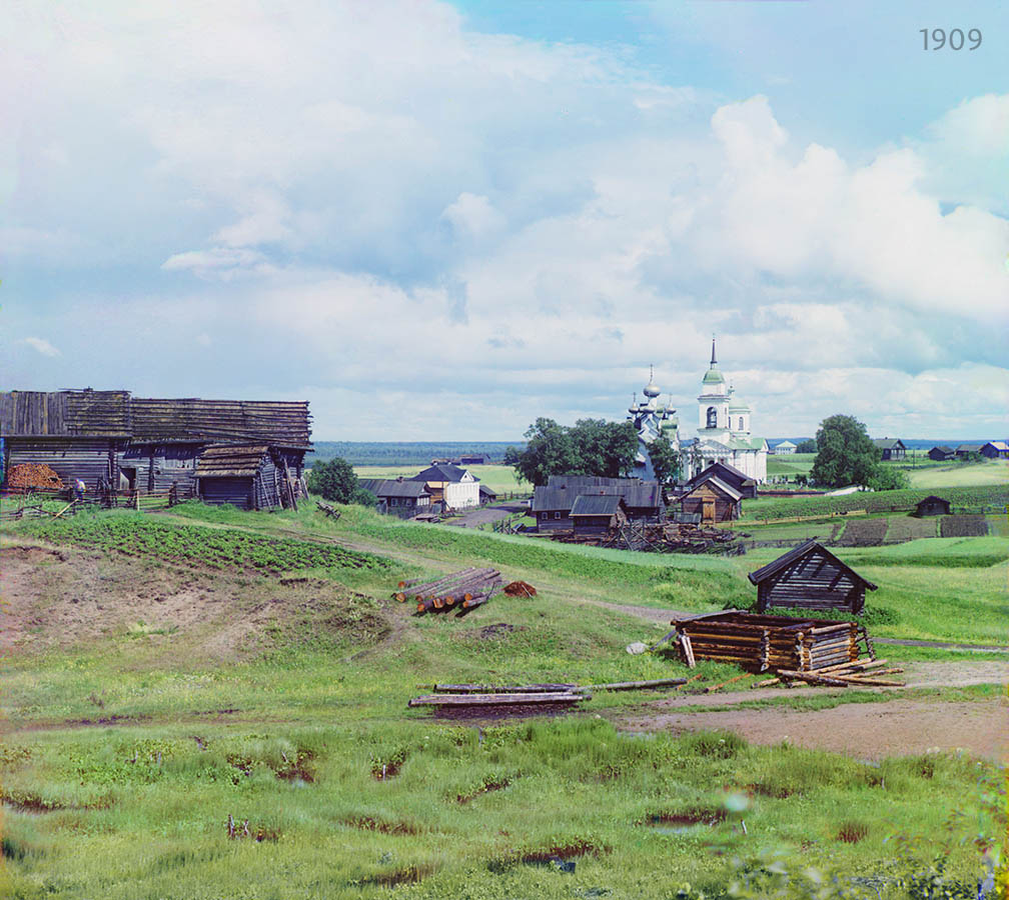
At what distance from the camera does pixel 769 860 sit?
11484mm

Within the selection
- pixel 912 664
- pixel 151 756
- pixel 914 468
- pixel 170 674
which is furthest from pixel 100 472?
pixel 914 468

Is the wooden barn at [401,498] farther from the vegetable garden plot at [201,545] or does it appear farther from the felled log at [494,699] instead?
the felled log at [494,699]

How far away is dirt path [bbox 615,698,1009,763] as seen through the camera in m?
17.5

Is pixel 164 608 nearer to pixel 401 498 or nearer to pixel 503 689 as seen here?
pixel 503 689

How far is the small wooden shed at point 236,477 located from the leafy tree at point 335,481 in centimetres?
3939

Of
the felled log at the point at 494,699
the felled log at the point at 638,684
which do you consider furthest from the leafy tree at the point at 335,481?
the felled log at the point at 494,699

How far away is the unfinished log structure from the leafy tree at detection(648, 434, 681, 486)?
185 feet

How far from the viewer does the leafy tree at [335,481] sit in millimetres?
87000

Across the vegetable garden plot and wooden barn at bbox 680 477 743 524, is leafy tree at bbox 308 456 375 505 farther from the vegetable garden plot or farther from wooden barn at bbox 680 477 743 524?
the vegetable garden plot

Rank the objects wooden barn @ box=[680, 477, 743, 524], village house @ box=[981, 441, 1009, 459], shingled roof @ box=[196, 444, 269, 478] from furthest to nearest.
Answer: village house @ box=[981, 441, 1009, 459], wooden barn @ box=[680, 477, 743, 524], shingled roof @ box=[196, 444, 269, 478]

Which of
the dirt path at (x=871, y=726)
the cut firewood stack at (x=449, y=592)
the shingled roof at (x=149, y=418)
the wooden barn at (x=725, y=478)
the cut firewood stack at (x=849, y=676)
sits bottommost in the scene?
the cut firewood stack at (x=849, y=676)

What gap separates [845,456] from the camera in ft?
379

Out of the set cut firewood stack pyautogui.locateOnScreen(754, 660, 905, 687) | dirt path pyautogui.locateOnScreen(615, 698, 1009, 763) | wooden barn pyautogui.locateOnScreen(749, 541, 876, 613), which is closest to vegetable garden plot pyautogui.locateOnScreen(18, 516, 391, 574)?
wooden barn pyautogui.locateOnScreen(749, 541, 876, 613)

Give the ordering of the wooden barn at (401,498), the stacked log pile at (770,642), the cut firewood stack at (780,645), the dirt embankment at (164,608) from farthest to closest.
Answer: the wooden barn at (401,498) < the dirt embankment at (164,608) < the stacked log pile at (770,642) < the cut firewood stack at (780,645)
